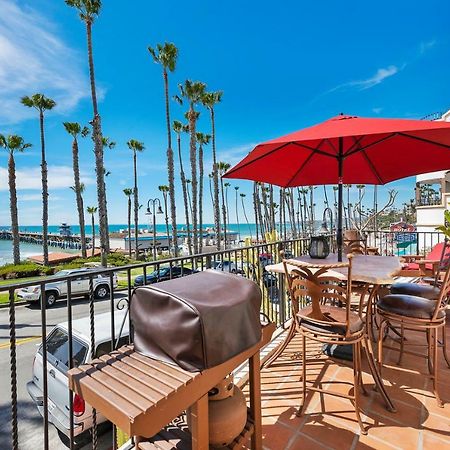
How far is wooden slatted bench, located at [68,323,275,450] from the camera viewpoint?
83 centimetres

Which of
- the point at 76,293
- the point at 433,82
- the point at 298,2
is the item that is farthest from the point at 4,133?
the point at 433,82

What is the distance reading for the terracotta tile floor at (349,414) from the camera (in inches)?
64.9

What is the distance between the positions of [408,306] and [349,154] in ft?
4.69

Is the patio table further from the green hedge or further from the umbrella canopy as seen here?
the green hedge

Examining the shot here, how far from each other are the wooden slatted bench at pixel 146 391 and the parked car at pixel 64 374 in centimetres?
212

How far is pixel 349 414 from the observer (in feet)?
6.16

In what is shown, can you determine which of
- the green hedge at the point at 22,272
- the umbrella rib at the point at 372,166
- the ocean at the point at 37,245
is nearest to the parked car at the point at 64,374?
the umbrella rib at the point at 372,166

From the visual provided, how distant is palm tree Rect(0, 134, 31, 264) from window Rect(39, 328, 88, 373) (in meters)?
17.7

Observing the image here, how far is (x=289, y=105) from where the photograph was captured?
23.3m

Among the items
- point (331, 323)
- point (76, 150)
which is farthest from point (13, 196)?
point (331, 323)

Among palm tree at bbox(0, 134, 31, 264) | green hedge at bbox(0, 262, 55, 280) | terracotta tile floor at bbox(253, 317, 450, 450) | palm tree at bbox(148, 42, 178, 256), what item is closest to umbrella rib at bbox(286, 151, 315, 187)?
terracotta tile floor at bbox(253, 317, 450, 450)

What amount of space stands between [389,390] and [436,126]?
195cm

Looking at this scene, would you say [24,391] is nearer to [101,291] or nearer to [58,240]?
[101,291]

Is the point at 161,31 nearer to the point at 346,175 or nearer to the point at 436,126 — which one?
the point at 346,175
